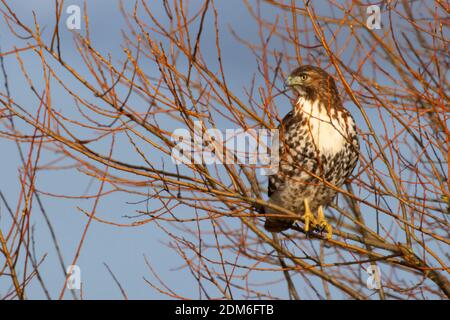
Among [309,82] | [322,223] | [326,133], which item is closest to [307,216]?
[322,223]

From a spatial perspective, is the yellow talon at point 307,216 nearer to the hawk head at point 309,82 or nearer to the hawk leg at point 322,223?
the hawk leg at point 322,223

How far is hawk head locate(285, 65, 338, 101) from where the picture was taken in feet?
24.0

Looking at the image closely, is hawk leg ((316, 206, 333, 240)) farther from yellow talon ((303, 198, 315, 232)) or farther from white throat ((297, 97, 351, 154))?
white throat ((297, 97, 351, 154))

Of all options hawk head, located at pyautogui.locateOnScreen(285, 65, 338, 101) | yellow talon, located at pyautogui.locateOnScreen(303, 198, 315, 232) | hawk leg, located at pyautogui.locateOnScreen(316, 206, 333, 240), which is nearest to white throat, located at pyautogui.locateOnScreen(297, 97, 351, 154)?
hawk head, located at pyautogui.locateOnScreen(285, 65, 338, 101)

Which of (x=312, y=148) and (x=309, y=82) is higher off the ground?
(x=309, y=82)

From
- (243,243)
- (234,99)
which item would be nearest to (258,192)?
(243,243)

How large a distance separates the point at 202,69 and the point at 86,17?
1148 millimetres

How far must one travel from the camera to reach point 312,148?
277 inches

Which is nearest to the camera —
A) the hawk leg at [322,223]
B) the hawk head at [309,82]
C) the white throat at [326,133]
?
the white throat at [326,133]

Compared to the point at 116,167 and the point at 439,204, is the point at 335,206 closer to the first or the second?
the point at 439,204

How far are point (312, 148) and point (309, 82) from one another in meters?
0.78

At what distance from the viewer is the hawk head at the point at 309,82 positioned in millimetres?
7309

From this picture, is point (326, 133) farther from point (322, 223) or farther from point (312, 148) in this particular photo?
point (322, 223)

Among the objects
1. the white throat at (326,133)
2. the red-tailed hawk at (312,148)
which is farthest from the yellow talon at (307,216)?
the white throat at (326,133)
